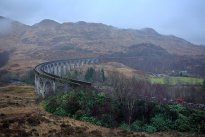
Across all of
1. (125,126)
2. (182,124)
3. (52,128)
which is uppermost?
(52,128)

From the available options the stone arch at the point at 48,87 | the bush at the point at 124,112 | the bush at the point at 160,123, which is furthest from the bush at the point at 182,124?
the stone arch at the point at 48,87

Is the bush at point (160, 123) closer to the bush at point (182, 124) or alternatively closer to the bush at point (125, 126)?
the bush at point (182, 124)

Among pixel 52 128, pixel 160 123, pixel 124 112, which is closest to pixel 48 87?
pixel 124 112

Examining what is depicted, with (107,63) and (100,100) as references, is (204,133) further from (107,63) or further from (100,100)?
(107,63)

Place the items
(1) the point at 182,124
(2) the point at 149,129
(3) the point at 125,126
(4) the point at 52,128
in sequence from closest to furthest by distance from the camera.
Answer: (4) the point at 52,128 → (2) the point at 149,129 → (3) the point at 125,126 → (1) the point at 182,124

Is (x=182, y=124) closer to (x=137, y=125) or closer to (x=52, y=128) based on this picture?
(x=137, y=125)

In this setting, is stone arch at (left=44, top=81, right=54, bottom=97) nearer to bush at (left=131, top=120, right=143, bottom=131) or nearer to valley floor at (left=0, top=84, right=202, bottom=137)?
valley floor at (left=0, top=84, right=202, bottom=137)

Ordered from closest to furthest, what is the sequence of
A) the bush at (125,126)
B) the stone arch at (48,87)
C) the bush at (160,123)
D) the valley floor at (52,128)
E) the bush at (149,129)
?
the valley floor at (52,128), the bush at (149,129), the bush at (125,126), the bush at (160,123), the stone arch at (48,87)

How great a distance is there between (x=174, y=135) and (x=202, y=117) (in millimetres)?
5404

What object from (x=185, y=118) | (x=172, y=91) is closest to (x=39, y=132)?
(x=185, y=118)

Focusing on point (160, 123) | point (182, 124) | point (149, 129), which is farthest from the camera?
point (160, 123)

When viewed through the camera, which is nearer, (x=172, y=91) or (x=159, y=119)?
(x=159, y=119)

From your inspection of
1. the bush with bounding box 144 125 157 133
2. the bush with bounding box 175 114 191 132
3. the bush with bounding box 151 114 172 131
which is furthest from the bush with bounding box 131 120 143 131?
the bush with bounding box 175 114 191 132

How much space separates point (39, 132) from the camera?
2975cm
